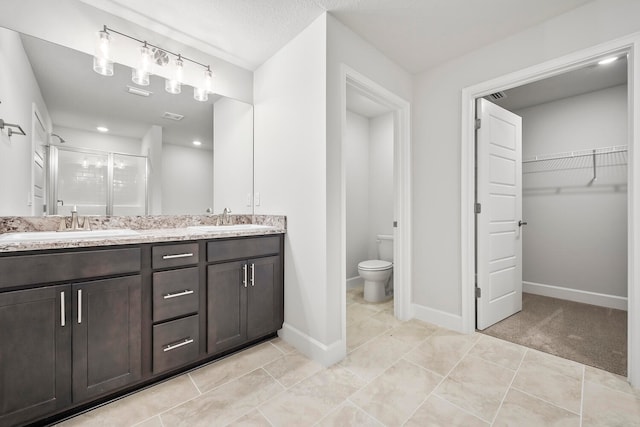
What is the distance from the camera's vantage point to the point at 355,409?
1443 millimetres

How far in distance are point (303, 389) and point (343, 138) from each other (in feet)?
5.50

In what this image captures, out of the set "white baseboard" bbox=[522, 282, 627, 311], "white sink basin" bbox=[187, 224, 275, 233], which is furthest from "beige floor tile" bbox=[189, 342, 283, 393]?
"white baseboard" bbox=[522, 282, 627, 311]

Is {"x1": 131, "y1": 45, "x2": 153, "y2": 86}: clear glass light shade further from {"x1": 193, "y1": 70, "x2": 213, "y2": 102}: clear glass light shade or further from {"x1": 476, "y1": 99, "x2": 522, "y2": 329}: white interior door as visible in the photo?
{"x1": 476, "y1": 99, "x2": 522, "y2": 329}: white interior door

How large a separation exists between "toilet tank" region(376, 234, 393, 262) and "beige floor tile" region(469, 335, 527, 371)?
4.70 ft

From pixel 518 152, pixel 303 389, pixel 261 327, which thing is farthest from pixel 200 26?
pixel 518 152

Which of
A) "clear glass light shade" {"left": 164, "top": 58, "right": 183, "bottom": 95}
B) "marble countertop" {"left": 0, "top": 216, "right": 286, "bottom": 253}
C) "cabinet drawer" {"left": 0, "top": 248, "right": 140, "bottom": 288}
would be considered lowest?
"cabinet drawer" {"left": 0, "top": 248, "right": 140, "bottom": 288}

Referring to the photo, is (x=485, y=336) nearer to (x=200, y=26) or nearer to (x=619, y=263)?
(x=619, y=263)

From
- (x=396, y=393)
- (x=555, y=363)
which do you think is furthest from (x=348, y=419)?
(x=555, y=363)

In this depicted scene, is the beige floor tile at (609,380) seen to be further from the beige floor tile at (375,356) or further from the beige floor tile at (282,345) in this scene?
the beige floor tile at (282,345)

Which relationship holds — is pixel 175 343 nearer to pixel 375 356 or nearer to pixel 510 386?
pixel 375 356

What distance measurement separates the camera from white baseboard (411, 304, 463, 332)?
2385 millimetres

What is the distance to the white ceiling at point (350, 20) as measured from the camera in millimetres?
1773

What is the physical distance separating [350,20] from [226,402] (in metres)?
2.59

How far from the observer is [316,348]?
1916mm
